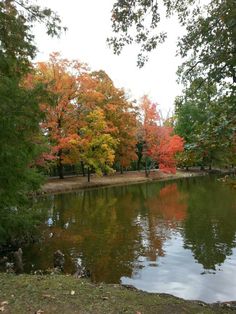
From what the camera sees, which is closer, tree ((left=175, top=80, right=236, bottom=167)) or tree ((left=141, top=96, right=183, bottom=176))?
tree ((left=175, top=80, right=236, bottom=167))

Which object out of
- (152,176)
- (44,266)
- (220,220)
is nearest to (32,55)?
(44,266)

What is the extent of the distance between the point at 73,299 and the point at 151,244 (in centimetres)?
922

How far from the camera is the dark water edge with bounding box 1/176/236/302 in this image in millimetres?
10727

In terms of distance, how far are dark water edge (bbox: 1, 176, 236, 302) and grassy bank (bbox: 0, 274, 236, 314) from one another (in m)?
3.85

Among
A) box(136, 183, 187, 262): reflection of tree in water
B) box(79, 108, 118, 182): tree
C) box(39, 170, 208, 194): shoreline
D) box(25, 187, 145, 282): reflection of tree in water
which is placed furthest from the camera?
box(79, 108, 118, 182): tree

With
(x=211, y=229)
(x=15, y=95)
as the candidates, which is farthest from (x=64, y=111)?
(x=15, y=95)

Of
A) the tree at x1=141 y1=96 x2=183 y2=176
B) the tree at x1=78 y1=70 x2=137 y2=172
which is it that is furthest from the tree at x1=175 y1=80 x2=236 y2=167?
the tree at x1=141 y1=96 x2=183 y2=176

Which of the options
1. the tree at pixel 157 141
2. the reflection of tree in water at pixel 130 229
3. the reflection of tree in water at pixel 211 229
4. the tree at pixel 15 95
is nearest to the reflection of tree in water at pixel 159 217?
the reflection of tree in water at pixel 130 229

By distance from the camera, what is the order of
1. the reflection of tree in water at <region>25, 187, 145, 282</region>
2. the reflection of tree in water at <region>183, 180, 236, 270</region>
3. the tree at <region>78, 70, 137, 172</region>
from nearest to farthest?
the reflection of tree in water at <region>25, 187, 145, 282</region> < the reflection of tree in water at <region>183, 180, 236, 270</region> < the tree at <region>78, 70, 137, 172</region>

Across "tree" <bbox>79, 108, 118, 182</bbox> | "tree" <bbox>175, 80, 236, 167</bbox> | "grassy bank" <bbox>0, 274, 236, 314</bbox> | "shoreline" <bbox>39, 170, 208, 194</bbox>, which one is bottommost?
"grassy bank" <bbox>0, 274, 236, 314</bbox>

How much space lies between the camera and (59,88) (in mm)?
34156

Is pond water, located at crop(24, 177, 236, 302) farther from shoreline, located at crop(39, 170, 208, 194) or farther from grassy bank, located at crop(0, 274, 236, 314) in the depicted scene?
shoreline, located at crop(39, 170, 208, 194)

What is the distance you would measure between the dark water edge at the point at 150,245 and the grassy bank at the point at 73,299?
12.6 feet

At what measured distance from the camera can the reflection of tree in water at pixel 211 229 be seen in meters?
13.1
